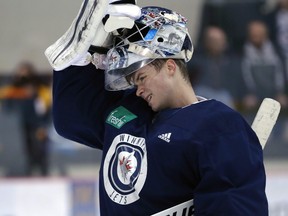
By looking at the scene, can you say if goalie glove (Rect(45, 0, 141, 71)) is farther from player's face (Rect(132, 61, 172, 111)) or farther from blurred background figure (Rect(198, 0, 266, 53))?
blurred background figure (Rect(198, 0, 266, 53))

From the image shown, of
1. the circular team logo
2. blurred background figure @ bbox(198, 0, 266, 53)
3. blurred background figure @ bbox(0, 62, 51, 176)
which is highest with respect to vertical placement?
the circular team logo

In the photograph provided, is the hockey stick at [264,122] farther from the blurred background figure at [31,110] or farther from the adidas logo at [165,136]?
the blurred background figure at [31,110]

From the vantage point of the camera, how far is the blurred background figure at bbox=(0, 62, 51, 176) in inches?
208

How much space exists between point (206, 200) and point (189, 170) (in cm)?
8

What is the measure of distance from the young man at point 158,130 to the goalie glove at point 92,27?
22mm

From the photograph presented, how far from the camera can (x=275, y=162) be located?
17.3ft

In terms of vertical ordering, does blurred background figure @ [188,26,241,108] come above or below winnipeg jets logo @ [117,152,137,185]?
below

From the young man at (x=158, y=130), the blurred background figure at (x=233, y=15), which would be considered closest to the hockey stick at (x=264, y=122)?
the young man at (x=158, y=130)

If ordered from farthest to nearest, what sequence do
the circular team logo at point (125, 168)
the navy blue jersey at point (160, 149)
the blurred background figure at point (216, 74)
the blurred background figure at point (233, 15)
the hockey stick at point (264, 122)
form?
the blurred background figure at point (233, 15), the blurred background figure at point (216, 74), the hockey stick at point (264, 122), the circular team logo at point (125, 168), the navy blue jersey at point (160, 149)

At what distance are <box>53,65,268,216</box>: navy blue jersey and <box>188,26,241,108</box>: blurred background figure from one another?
340 cm

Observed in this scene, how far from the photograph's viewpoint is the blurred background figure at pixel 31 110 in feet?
17.3

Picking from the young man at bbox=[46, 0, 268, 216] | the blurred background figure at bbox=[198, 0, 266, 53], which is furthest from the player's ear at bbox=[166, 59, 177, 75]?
the blurred background figure at bbox=[198, 0, 266, 53]

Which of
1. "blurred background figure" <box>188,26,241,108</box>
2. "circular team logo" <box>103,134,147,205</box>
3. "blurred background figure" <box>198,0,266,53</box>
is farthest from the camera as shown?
"blurred background figure" <box>198,0,266,53</box>

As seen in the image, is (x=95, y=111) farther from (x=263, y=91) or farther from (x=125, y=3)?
(x=263, y=91)
